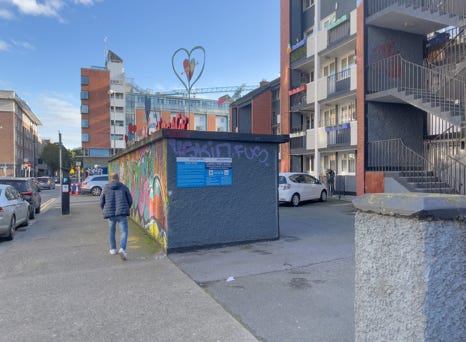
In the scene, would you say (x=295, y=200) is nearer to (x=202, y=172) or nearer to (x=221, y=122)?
(x=202, y=172)

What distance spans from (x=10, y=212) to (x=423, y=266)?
377 inches

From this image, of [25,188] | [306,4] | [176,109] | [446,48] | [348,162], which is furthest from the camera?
[176,109]

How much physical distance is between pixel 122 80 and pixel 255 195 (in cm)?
6432

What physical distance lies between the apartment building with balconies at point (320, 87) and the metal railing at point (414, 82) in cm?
121

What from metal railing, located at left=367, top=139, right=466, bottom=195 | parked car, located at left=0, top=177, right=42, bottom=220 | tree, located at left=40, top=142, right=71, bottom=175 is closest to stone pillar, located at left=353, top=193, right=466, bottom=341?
metal railing, located at left=367, top=139, right=466, bottom=195

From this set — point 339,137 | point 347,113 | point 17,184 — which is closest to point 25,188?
point 17,184

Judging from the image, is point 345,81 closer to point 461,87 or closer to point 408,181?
point 461,87

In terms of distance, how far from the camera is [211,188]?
7070 millimetres

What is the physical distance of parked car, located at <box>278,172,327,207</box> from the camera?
14.7 m

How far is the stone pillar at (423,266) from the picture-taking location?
1553 millimetres

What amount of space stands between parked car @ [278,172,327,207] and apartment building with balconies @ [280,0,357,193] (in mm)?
2632

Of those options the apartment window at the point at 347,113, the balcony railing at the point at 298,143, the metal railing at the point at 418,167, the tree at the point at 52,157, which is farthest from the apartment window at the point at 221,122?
the metal railing at the point at 418,167

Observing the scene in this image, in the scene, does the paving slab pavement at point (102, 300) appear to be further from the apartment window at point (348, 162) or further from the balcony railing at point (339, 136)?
the apartment window at point (348, 162)

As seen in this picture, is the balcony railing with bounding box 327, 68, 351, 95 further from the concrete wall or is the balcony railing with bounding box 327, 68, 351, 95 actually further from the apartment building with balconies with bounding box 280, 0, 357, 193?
the concrete wall
